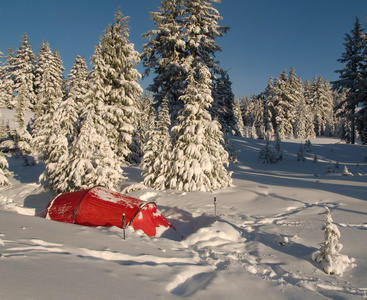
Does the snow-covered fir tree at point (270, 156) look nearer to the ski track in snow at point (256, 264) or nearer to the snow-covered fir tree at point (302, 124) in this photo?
the ski track in snow at point (256, 264)

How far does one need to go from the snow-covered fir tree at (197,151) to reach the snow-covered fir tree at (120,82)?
7.26 metres

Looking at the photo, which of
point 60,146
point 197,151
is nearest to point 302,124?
point 197,151

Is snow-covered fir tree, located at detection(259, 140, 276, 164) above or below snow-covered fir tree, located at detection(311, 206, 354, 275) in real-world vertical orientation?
above

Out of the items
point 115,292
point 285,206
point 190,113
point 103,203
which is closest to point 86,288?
point 115,292

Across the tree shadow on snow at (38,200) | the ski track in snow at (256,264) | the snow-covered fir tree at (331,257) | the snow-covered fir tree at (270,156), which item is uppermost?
the snow-covered fir tree at (270,156)

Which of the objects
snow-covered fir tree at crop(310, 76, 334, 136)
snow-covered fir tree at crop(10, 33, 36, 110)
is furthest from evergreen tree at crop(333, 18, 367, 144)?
snow-covered fir tree at crop(10, 33, 36, 110)

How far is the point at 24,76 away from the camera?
4712 centimetres

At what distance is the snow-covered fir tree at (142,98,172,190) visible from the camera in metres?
13.8

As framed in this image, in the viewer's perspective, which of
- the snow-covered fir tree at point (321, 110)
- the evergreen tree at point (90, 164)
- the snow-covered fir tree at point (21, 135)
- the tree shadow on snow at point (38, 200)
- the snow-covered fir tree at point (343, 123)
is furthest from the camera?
the snow-covered fir tree at point (321, 110)

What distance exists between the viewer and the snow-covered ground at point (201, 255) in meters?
3.31

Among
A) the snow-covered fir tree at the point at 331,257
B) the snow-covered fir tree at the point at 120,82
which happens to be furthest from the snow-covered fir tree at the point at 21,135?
the snow-covered fir tree at the point at 331,257

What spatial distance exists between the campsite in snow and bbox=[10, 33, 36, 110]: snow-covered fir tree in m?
19.1

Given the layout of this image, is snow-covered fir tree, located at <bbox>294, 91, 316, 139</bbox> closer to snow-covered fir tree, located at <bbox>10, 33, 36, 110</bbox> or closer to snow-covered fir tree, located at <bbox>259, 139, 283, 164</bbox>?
snow-covered fir tree, located at <bbox>259, 139, 283, 164</bbox>

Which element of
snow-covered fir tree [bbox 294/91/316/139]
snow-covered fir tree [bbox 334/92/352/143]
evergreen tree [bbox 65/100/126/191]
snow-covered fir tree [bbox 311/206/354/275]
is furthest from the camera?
snow-covered fir tree [bbox 294/91/316/139]
